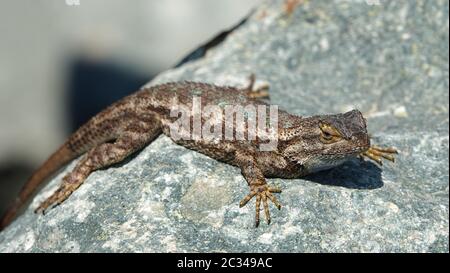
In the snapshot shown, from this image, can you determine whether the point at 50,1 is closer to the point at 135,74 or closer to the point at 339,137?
the point at 135,74

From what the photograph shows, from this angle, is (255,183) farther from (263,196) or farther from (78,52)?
(78,52)

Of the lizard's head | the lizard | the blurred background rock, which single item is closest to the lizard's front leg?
the lizard

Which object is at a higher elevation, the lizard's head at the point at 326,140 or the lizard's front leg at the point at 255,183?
the lizard's head at the point at 326,140

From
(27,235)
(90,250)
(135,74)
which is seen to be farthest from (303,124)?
(135,74)

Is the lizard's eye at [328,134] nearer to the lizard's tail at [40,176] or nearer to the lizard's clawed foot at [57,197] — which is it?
the lizard's clawed foot at [57,197]

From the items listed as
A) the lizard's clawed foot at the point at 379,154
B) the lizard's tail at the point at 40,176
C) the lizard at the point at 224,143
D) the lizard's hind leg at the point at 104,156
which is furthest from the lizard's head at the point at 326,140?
the lizard's tail at the point at 40,176

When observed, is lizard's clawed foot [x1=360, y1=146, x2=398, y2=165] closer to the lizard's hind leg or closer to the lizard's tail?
the lizard's hind leg

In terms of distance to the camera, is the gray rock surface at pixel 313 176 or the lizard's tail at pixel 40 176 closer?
the gray rock surface at pixel 313 176

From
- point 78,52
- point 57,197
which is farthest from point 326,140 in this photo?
point 78,52
